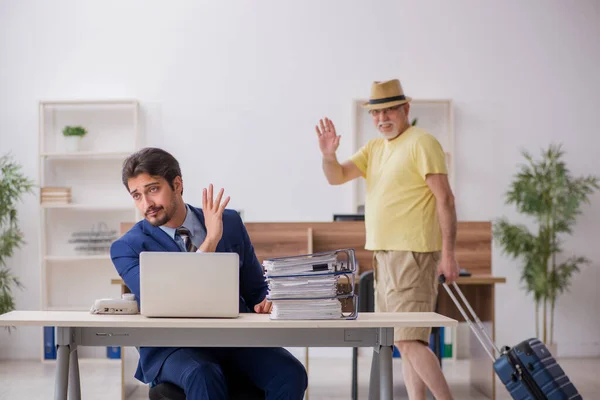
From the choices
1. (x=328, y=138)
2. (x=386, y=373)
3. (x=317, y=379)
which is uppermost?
(x=328, y=138)

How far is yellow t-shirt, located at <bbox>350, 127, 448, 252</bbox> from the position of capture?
3428 mm

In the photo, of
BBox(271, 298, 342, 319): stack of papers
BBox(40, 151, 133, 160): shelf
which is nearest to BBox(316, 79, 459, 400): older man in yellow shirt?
BBox(271, 298, 342, 319): stack of papers

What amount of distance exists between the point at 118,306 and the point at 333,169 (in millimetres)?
1660

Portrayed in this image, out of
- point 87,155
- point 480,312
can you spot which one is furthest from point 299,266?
point 87,155

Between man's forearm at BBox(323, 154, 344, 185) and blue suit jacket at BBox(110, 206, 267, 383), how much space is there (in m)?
1.07

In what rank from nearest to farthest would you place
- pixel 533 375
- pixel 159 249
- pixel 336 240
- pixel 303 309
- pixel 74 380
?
pixel 303 309
pixel 74 380
pixel 159 249
pixel 533 375
pixel 336 240

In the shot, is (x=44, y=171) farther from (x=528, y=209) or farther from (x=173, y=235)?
(x=173, y=235)

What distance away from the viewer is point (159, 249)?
2.51 m

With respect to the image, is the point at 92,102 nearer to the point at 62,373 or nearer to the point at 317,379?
the point at 317,379

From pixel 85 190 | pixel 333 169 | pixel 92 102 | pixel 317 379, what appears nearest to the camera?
pixel 333 169

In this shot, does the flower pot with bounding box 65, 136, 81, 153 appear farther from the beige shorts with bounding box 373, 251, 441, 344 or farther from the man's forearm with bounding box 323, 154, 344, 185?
the beige shorts with bounding box 373, 251, 441, 344

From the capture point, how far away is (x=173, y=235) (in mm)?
2564

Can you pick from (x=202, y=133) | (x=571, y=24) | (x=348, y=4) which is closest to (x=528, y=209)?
(x=571, y=24)

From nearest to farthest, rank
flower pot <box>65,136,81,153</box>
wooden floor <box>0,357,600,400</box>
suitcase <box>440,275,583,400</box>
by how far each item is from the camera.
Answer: suitcase <box>440,275,583,400</box> < wooden floor <box>0,357,600,400</box> < flower pot <box>65,136,81,153</box>
